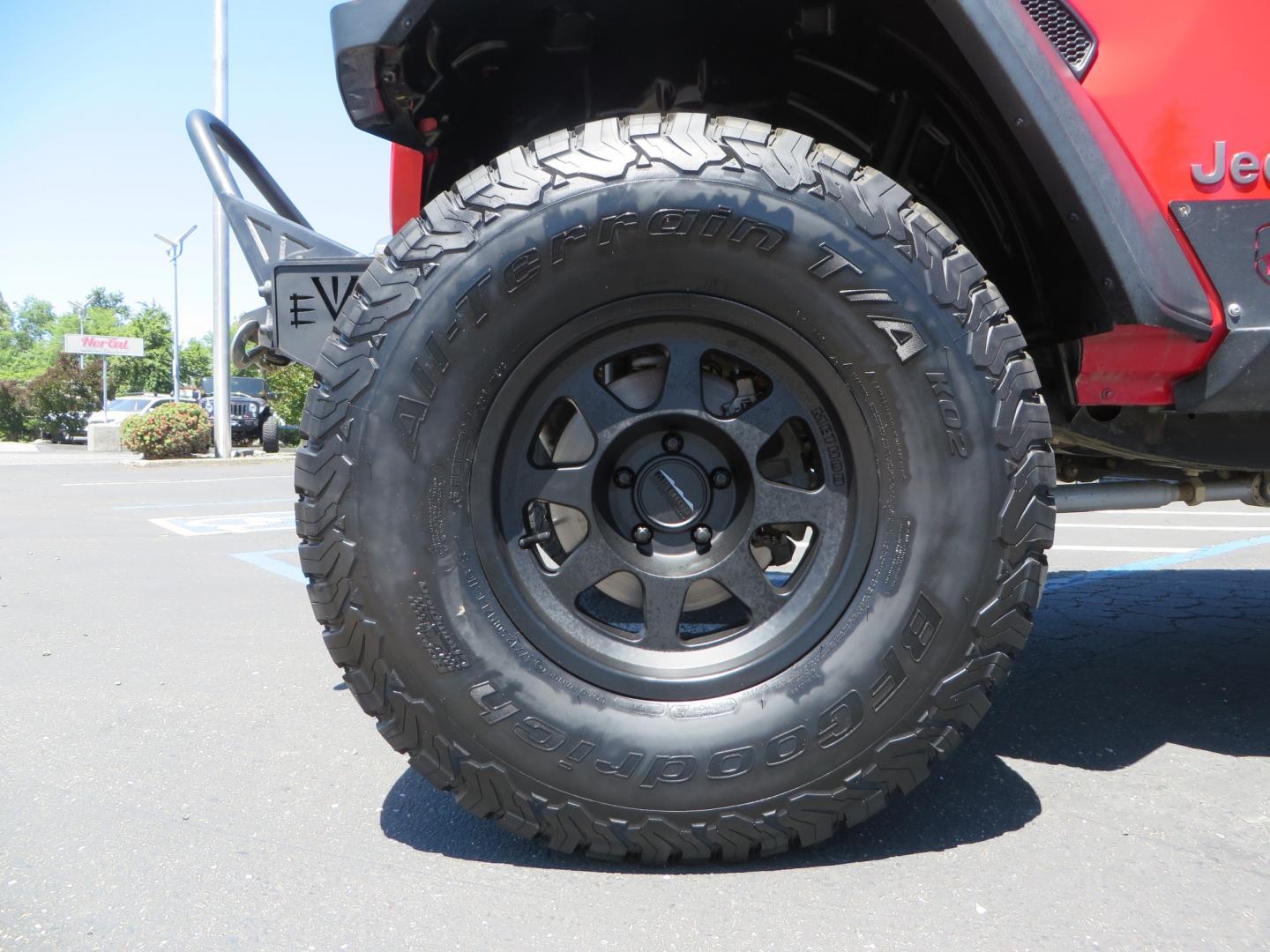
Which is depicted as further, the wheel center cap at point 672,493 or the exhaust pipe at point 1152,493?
the exhaust pipe at point 1152,493

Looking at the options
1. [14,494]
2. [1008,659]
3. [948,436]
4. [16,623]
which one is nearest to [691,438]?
[948,436]

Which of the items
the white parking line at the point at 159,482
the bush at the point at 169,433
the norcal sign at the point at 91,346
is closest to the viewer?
the white parking line at the point at 159,482

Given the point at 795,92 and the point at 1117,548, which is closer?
the point at 795,92

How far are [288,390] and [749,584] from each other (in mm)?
27536

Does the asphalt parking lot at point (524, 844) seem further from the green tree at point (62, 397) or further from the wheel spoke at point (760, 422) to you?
the green tree at point (62, 397)

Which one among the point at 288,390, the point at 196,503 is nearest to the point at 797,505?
the point at 196,503

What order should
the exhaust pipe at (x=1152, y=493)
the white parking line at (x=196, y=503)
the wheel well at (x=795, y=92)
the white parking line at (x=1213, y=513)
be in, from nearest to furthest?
the wheel well at (x=795, y=92) → the exhaust pipe at (x=1152, y=493) → the white parking line at (x=1213, y=513) → the white parking line at (x=196, y=503)

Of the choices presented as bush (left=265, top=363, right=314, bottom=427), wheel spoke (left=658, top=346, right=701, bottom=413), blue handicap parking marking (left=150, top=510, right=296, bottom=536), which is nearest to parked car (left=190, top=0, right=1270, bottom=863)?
wheel spoke (left=658, top=346, right=701, bottom=413)

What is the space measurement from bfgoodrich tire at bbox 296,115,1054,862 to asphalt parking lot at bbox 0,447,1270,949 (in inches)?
5.0

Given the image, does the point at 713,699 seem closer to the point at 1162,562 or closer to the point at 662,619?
the point at 662,619

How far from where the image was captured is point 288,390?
26.9 meters

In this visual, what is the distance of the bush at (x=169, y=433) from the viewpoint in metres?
18.1

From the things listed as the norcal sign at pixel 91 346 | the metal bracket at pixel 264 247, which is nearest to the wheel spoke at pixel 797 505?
the metal bracket at pixel 264 247

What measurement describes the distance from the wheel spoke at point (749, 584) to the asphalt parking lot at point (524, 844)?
0.43 metres
